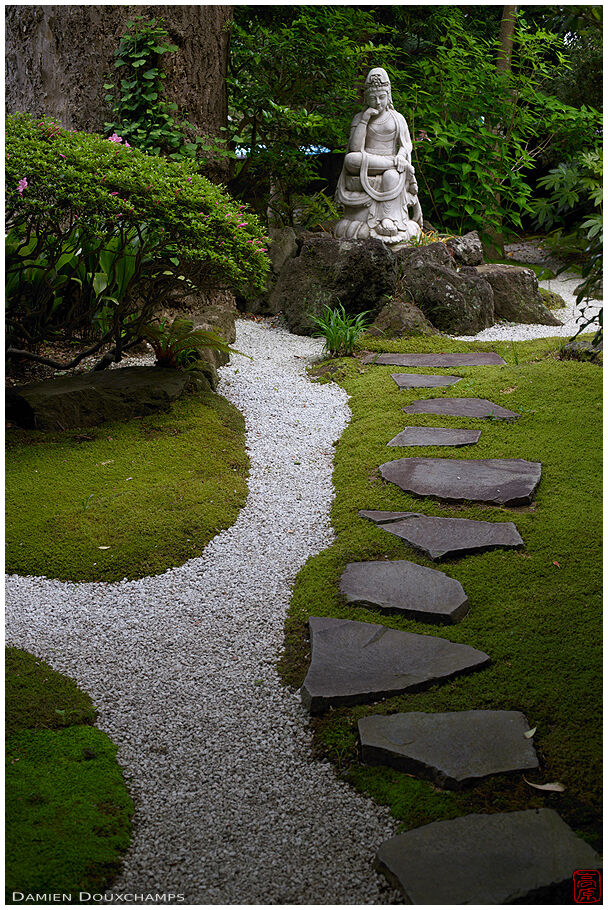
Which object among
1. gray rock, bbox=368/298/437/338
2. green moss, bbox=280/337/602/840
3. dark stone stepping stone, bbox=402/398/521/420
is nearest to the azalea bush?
dark stone stepping stone, bbox=402/398/521/420

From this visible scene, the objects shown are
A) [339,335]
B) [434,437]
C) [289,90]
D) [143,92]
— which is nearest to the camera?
[434,437]

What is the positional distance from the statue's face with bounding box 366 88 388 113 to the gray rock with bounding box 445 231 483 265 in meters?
1.70

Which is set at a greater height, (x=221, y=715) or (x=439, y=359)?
(x=439, y=359)

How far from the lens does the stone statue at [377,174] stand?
876 centimetres

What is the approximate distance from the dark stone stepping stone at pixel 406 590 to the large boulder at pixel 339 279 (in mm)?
4960

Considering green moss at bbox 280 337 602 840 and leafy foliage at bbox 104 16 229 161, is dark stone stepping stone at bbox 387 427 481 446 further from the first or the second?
leafy foliage at bbox 104 16 229 161

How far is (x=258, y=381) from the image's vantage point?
21.1 ft

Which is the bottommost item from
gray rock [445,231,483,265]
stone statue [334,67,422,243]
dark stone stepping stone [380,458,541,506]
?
dark stone stepping stone [380,458,541,506]

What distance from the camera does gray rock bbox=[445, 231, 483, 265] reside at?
29.5 feet

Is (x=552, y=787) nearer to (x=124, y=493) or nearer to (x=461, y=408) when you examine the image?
(x=124, y=493)

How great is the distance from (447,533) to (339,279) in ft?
16.1

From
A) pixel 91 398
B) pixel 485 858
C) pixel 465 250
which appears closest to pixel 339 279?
pixel 465 250

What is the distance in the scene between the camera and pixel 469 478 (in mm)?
4277

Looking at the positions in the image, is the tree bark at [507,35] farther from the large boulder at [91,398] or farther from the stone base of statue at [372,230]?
the large boulder at [91,398]
